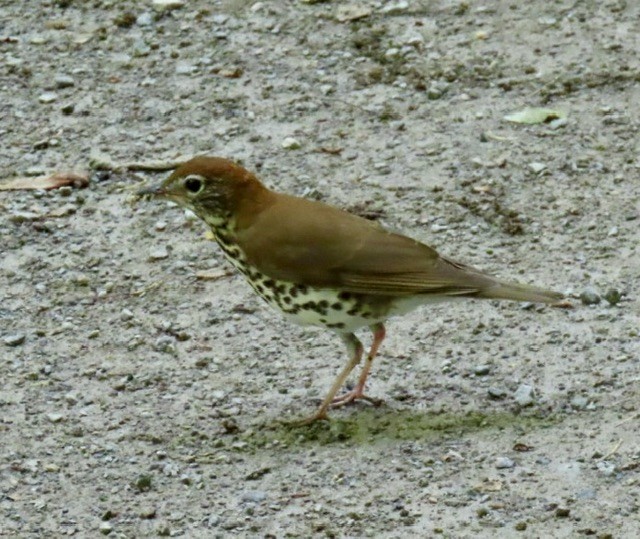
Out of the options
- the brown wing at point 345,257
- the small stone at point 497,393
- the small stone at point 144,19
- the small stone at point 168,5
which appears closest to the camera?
the brown wing at point 345,257

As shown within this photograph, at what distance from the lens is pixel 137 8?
8992mm

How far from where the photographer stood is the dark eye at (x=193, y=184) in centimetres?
571

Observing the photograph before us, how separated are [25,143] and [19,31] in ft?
4.16

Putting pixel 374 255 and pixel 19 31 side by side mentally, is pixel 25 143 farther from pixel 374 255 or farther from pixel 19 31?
pixel 374 255

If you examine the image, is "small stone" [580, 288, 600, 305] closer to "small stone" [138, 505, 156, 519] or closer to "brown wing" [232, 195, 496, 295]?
"brown wing" [232, 195, 496, 295]

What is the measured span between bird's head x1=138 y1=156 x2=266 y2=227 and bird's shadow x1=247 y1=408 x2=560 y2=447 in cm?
82

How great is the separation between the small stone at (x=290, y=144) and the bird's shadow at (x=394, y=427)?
7.32 ft

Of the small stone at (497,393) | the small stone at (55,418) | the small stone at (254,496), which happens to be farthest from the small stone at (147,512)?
the small stone at (497,393)

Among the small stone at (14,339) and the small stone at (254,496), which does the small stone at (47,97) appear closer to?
the small stone at (14,339)

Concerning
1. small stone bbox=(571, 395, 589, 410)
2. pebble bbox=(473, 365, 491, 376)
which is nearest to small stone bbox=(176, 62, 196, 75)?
pebble bbox=(473, 365, 491, 376)

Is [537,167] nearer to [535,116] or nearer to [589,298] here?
[535,116]

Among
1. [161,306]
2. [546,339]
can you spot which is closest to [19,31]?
[161,306]

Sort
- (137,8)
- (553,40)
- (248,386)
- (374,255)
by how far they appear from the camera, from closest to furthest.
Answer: (374,255), (248,386), (553,40), (137,8)

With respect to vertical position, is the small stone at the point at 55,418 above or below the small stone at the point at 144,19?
below
